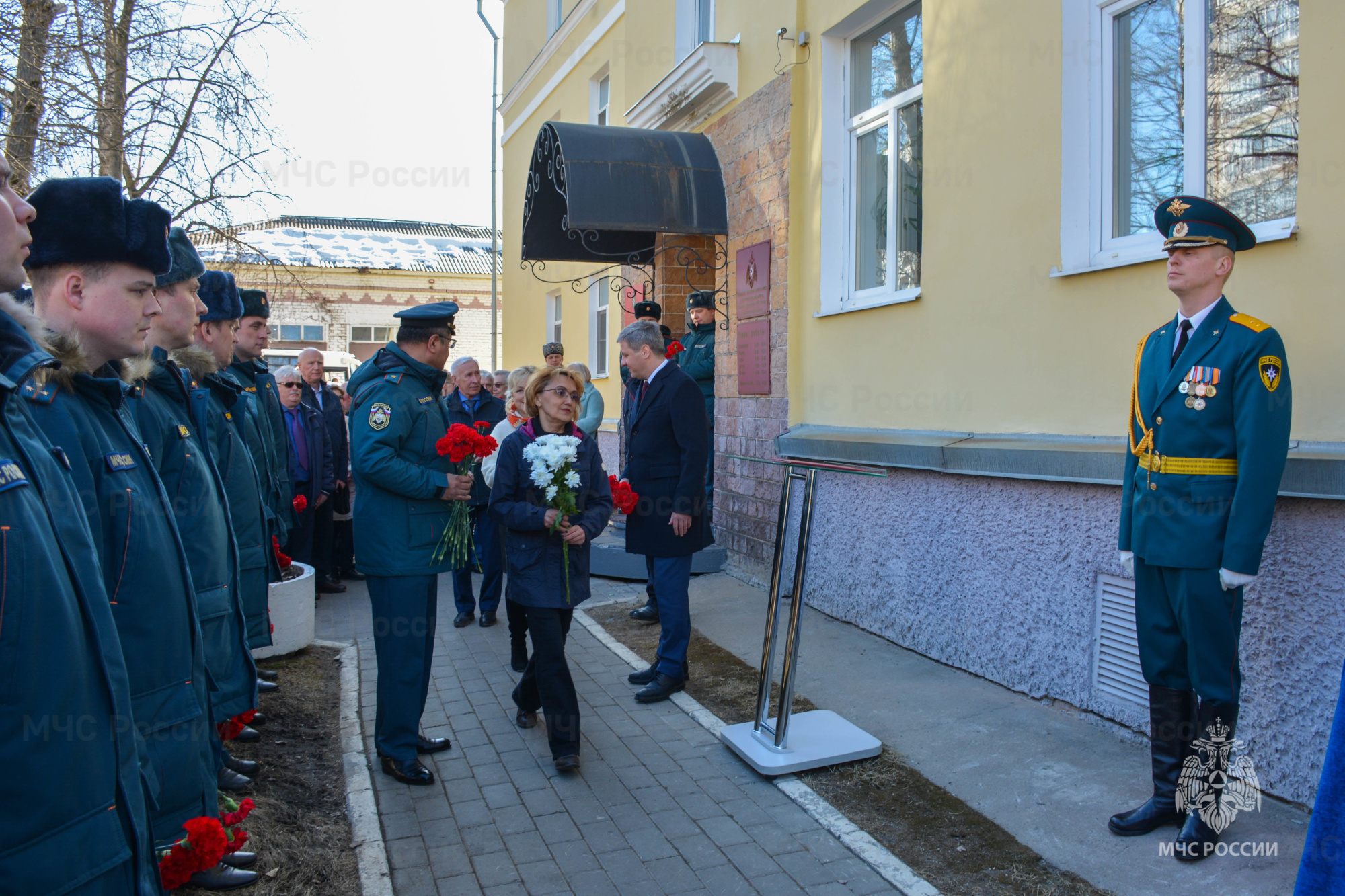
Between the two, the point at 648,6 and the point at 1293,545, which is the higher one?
the point at 648,6

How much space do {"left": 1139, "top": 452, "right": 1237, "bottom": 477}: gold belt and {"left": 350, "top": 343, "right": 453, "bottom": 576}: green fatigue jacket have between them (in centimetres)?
288

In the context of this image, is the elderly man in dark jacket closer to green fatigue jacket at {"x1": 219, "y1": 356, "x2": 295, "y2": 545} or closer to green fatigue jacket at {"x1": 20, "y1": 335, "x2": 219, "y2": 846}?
green fatigue jacket at {"x1": 219, "y1": 356, "x2": 295, "y2": 545}

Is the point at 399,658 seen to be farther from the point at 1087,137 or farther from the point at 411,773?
the point at 1087,137

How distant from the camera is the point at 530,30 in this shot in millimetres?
17688

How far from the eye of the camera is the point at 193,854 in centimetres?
241

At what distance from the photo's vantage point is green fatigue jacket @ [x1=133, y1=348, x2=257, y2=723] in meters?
3.12

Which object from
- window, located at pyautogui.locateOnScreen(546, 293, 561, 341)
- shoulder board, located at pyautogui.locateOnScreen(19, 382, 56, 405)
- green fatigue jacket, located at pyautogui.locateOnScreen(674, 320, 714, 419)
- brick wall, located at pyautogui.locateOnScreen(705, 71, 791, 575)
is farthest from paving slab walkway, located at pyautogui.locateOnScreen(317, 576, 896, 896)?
window, located at pyautogui.locateOnScreen(546, 293, 561, 341)

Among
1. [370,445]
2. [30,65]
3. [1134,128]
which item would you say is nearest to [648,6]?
[30,65]

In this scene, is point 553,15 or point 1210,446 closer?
point 1210,446

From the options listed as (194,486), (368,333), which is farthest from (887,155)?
(368,333)

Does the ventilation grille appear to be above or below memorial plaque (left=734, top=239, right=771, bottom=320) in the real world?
below

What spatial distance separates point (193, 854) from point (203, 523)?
46.2 inches

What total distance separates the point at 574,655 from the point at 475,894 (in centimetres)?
301

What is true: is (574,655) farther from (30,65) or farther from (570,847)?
(30,65)
